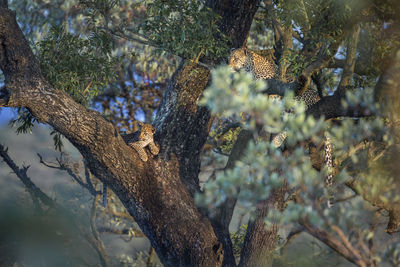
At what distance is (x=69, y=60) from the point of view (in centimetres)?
401

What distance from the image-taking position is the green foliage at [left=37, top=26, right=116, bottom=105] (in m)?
3.88

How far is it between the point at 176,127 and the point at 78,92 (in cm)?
93

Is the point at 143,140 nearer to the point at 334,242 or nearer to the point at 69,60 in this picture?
the point at 69,60

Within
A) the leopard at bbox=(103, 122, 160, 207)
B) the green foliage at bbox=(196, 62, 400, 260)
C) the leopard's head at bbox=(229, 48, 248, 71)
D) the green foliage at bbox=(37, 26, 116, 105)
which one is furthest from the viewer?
the leopard's head at bbox=(229, 48, 248, 71)

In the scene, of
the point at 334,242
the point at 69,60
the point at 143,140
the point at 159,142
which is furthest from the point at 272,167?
the point at 69,60

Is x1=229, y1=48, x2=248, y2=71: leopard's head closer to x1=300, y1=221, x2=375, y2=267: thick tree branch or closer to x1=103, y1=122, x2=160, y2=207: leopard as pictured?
x1=103, y1=122, x2=160, y2=207: leopard

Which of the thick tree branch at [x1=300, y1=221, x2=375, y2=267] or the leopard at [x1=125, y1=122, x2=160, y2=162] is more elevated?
the leopard at [x1=125, y1=122, x2=160, y2=162]

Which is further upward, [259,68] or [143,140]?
[259,68]

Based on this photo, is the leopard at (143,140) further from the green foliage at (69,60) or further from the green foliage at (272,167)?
the green foliage at (272,167)

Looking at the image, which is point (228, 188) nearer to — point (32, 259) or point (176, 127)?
point (176, 127)

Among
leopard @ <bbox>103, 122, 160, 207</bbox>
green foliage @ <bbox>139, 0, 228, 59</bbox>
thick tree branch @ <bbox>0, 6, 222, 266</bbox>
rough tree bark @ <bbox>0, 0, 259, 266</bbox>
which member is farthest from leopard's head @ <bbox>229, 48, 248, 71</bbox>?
thick tree branch @ <bbox>0, 6, 222, 266</bbox>

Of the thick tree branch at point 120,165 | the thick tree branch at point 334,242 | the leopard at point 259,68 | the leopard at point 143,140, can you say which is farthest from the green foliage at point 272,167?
the leopard at point 259,68

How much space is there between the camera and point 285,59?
11.4 feet

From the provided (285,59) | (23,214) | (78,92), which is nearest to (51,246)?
(23,214)
